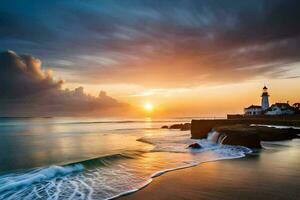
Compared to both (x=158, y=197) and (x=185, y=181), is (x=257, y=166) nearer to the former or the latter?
(x=185, y=181)

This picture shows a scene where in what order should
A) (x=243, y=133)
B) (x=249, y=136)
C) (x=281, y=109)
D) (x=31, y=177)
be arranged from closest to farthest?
1. (x=31, y=177)
2. (x=249, y=136)
3. (x=243, y=133)
4. (x=281, y=109)

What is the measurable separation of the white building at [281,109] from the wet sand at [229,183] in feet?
228

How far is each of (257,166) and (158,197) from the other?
7.77 meters

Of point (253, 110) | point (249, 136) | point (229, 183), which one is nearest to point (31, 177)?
point (229, 183)

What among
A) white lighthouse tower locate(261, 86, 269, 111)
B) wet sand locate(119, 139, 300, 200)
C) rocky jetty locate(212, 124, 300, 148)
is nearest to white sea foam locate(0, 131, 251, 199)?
wet sand locate(119, 139, 300, 200)

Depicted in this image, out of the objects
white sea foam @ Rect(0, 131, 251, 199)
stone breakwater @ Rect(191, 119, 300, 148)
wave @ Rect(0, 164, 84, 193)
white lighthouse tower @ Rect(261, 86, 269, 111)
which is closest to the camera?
white sea foam @ Rect(0, 131, 251, 199)

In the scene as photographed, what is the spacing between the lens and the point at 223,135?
26.5 metres

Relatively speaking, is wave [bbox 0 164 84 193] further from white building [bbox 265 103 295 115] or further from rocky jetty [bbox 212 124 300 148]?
white building [bbox 265 103 295 115]

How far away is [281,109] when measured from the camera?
76688 mm

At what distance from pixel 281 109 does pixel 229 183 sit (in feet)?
250

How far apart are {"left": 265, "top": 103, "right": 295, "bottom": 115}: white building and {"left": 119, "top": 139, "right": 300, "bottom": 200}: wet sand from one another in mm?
69376

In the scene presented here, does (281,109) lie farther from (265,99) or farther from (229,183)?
(229,183)

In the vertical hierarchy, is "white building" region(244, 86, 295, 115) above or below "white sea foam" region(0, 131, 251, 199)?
above

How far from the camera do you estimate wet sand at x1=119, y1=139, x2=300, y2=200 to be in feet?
28.9
